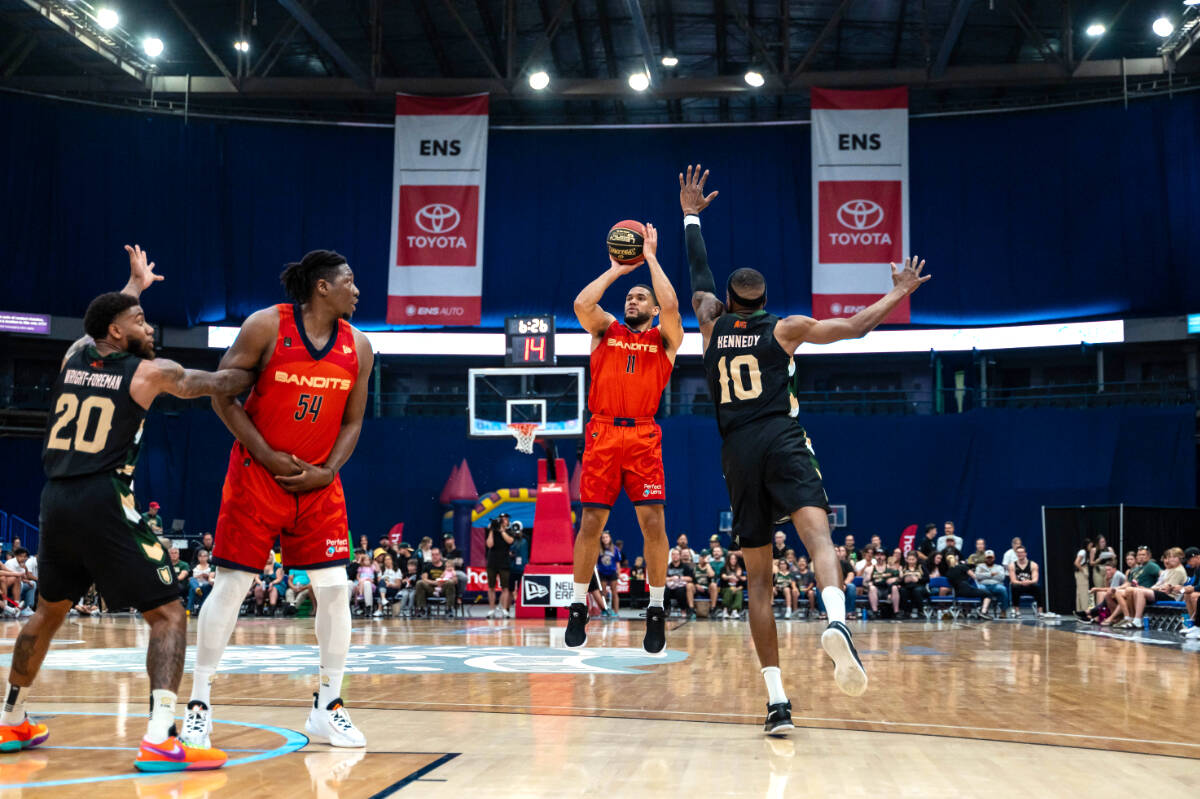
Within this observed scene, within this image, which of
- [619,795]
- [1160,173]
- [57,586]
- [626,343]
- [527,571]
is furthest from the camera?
[1160,173]

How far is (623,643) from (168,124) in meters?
20.4

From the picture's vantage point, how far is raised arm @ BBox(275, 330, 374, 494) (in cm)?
420

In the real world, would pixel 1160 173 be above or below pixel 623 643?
above

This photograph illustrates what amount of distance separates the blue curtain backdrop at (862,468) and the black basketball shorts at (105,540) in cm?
1924

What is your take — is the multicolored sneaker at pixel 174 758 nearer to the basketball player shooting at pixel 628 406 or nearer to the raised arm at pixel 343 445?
the raised arm at pixel 343 445

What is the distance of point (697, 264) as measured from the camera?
5754 mm

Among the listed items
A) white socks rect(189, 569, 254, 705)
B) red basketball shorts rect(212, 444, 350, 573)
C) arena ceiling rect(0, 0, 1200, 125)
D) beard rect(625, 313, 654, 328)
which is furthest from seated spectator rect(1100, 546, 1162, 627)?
white socks rect(189, 569, 254, 705)

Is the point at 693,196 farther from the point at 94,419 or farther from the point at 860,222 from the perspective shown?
the point at 860,222

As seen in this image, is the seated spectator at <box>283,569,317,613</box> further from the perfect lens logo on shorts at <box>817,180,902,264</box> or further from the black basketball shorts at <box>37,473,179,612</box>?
the black basketball shorts at <box>37,473,179,612</box>

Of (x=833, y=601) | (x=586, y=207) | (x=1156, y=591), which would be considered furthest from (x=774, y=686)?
(x=586, y=207)

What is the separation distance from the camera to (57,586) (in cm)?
409

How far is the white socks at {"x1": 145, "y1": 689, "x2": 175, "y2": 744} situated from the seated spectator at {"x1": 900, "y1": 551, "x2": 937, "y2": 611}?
14.6 meters

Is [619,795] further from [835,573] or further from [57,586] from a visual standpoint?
[57,586]

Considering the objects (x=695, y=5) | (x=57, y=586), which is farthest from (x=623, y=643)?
(x=695, y=5)
